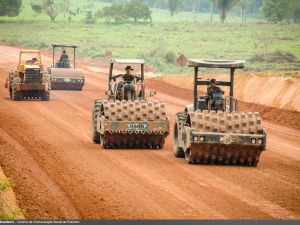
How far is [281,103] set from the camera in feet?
114

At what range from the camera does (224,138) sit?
18.5m

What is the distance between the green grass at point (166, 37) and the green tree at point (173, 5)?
20.8 inches

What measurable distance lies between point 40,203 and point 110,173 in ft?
9.29

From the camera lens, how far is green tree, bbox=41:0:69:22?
38.6m

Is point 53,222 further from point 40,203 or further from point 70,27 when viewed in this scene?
point 70,27

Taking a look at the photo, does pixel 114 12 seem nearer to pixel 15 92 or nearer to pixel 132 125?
pixel 15 92

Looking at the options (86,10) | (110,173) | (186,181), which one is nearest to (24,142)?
(110,173)

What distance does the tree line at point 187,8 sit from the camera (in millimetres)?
42219

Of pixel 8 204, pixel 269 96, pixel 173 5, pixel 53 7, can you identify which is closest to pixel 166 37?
pixel 173 5

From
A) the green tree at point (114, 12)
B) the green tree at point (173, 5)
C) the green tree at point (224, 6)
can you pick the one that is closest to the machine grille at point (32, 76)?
the green tree at point (114, 12)

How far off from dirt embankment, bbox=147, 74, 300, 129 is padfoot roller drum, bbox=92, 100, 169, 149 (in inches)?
366

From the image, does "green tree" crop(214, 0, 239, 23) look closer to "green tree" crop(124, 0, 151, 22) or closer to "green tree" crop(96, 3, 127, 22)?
"green tree" crop(124, 0, 151, 22)

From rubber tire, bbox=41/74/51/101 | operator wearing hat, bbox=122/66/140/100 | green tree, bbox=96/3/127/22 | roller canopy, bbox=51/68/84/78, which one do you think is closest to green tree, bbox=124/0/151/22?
green tree, bbox=96/3/127/22

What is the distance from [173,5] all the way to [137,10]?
4.53 m
